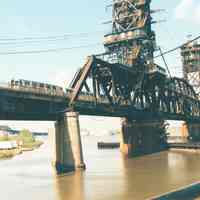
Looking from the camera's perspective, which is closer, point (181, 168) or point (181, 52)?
point (181, 168)

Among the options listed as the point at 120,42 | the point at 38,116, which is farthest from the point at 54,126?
the point at 120,42

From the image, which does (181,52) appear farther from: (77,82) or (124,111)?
(77,82)

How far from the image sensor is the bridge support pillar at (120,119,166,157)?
9019 centimetres

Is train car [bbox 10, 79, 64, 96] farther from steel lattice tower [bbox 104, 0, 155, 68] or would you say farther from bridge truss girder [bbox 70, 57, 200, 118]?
steel lattice tower [bbox 104, 0, 155, 68]

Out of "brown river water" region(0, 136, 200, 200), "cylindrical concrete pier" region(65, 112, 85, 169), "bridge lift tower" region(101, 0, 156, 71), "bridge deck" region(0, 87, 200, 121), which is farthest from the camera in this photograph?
"bridge lift tower" region(101, 0, 156, 71)

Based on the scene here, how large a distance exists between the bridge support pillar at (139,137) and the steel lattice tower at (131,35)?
15788mm

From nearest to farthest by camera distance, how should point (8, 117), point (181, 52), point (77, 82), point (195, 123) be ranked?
point (8, 117) < point (77, 82) < point (195, 123) < point (181, 52)

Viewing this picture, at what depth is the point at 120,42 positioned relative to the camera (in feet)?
324

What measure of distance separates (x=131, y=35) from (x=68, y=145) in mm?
50181

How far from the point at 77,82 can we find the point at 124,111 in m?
19.9

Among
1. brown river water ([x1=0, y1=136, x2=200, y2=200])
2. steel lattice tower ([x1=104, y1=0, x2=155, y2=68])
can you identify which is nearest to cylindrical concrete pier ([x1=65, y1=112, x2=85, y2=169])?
brown river water ([x1=0, y1=136, x2=200, y2=200])

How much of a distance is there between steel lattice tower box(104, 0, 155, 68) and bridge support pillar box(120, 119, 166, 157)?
1579 centimetres

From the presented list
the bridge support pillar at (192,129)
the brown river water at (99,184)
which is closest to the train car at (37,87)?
the brown river water at (99,184)

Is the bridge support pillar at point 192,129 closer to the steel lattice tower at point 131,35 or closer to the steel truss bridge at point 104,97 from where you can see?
the steel truss bridge at point 104,97
